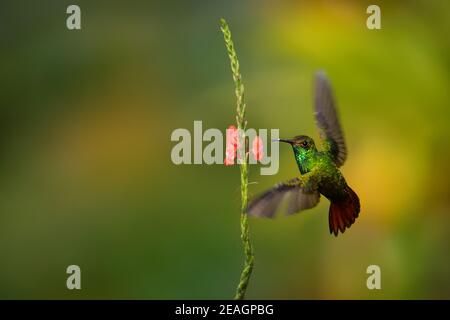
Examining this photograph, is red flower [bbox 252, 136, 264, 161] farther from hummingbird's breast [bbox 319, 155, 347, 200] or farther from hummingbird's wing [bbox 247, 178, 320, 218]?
hummingbird's breast [bbox 319, 155, 347, 200]

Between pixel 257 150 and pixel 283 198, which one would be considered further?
pixel 257 150

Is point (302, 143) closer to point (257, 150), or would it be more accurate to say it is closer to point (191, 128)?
point (257, 150)

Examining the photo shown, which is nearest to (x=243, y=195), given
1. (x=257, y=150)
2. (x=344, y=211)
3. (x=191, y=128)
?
(x=257, y=150)

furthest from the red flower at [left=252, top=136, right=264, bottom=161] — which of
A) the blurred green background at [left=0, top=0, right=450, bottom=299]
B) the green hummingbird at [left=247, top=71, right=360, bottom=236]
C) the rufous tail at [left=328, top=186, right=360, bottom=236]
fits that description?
the blurred green background at [left=0, top=0, right=450, bottom=299]

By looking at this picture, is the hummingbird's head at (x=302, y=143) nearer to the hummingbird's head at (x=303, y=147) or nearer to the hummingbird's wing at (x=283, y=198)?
the hummingbird's head at (x=303, y=147)

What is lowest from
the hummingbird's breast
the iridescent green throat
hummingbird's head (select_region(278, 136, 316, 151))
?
the hummingbird's breast

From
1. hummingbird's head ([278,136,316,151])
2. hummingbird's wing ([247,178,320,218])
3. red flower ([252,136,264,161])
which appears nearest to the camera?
hummingbird's wing ([247,178,320,218])

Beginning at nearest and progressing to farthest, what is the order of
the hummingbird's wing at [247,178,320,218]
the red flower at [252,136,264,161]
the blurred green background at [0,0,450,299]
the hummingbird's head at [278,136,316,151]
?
the hummingbird's wing at [247,178,320,218] < the red flower at [252,136,264,161] < the hummingbird's head at [278,136,316,151] < the blurred green background at [0,0,450,299]
